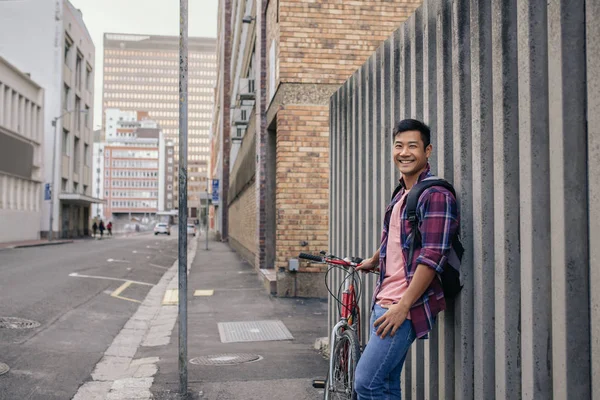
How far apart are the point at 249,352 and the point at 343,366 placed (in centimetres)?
285

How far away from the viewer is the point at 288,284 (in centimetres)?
1072

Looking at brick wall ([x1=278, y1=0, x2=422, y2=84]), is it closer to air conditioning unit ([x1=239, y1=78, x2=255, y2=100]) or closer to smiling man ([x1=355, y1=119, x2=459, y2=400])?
air conditioning unit ([x1=239, y1=78, x2=255, y2=100])

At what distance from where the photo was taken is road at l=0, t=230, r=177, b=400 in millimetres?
5551

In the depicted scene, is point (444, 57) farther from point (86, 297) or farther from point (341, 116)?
point (86, 297)

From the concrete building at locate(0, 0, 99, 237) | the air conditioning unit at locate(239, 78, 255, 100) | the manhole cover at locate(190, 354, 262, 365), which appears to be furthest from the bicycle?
the concrete building at locate(0, 0, 99, 237)

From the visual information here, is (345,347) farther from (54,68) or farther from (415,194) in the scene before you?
(54,68)

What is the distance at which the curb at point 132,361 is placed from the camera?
5117 millimetres

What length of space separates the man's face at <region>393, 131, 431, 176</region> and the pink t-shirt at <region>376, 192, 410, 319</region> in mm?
150

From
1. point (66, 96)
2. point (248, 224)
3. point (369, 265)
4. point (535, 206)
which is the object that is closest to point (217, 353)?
point (369, 265)

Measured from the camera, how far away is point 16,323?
8.21 meters

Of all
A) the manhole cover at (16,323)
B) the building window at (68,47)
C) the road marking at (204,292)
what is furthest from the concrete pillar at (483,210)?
the building window at (68,47)

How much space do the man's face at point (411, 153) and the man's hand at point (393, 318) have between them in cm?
72

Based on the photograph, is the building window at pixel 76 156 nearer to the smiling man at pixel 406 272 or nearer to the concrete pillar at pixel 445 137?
the concrete pillar at pixel 445 137

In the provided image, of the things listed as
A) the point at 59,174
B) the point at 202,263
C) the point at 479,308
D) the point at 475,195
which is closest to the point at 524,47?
the point at 475,195
